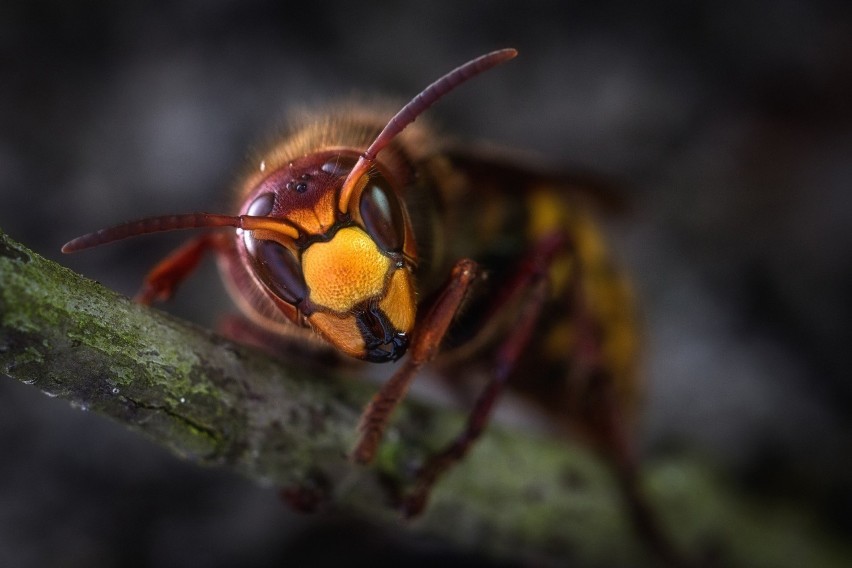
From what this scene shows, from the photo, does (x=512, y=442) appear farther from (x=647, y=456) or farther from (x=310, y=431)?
(x=647, y=456)

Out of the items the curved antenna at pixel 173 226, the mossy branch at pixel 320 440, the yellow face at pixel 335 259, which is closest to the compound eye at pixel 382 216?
the yellow face at pixel 335 259

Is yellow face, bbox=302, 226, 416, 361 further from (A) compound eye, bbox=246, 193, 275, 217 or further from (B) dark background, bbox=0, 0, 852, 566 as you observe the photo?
(B) dark background, bbox=0, 0, 852, 566

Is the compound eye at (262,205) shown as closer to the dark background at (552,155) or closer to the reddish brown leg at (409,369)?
the reddish brown leg at (409,369)

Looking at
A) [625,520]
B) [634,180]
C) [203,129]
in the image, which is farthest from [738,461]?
[203,129]

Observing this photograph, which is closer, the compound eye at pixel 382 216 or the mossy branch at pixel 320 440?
the mossy branch at pixel 320 440

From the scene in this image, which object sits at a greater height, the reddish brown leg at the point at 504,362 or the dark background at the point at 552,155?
the dark background at the point at 552,155

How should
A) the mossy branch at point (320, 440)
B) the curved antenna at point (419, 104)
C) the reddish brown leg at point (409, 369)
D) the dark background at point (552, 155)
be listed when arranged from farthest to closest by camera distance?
the dark background at point (552, 155)
the reddish brown leg at point (409, 369)
the curved antenna at point (419, 104)
the mossy branch at point (320, 440)

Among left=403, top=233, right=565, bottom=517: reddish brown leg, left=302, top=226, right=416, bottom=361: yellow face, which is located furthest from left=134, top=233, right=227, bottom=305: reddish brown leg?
left=403, top=233, right=565, bottom=517: reddish brown leg

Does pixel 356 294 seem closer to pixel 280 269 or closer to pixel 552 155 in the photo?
pixel 280 269
